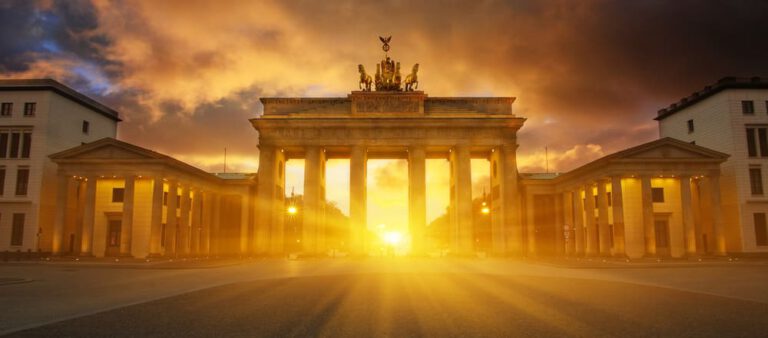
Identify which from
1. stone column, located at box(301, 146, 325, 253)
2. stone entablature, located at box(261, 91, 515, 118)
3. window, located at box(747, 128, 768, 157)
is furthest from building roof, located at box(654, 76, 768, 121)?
stone column, located at box(301, 146, 325, 253)

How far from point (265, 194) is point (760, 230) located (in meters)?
57.8

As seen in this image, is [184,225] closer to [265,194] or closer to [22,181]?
[265,194]

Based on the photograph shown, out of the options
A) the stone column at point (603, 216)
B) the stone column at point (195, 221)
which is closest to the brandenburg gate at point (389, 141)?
the stone column at point (195, 221)

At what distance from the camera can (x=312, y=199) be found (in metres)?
69.5

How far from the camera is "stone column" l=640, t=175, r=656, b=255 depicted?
180ft

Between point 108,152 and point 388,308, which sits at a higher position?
point 108,152

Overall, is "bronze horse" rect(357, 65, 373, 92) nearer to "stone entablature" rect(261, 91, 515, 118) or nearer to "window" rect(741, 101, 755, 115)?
"stone entablature" rect(261, 91, 515, 118)

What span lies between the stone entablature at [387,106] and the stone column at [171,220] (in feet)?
53.3

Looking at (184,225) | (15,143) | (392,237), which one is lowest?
(392,237)

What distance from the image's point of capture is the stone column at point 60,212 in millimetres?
54188

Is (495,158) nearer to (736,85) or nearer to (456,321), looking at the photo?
(736,85)

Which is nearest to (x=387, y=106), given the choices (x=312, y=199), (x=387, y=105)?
(x=387, y=105)

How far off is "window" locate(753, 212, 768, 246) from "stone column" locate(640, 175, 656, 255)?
13.8 m

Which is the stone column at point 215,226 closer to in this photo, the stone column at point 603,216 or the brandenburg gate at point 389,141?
the brandenburg gate at point 389,141
